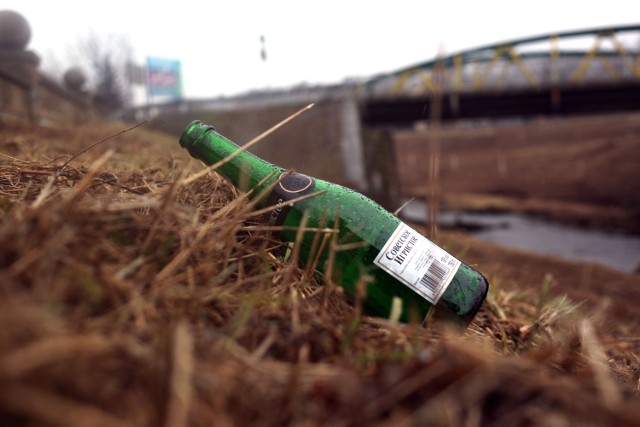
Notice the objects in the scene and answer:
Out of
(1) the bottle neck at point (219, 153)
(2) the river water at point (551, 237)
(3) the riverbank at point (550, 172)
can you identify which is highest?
(1) the bottle neck at point (219, 153)

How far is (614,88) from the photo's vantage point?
614 inches

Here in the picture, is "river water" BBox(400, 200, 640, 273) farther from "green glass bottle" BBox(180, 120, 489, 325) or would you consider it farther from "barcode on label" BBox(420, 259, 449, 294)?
"barcode on label" BBox(420, 259, 449, 294)

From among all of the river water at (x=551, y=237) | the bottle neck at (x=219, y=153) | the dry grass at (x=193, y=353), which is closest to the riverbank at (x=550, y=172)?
the river water at (x=551, y=237)

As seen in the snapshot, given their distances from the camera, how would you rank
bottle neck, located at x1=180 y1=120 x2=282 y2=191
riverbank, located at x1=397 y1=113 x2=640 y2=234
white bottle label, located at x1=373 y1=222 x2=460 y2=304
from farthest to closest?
riverbank, located at x1=397 y1=113 x2=640 y2=234, bottle neck, located at x1=180 y1=120 x2=282 y2=191, white bottle label, located at x1=373 y1=222 x2=460 y2=304

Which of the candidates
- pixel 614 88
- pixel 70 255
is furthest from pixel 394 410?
pixel 614 88

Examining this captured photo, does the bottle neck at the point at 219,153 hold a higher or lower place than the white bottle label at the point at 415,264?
higher

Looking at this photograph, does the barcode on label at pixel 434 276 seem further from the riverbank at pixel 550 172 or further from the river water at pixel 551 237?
the riverbank at pixel 550 172

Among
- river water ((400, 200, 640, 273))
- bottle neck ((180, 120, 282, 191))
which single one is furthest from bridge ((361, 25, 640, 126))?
bottle neck ((180, 120, 282, 191))

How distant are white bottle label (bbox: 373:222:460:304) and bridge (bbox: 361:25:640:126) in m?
14.7

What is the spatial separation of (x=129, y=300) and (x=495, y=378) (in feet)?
2.18

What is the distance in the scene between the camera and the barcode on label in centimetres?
155

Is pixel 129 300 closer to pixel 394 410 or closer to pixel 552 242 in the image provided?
pixel 394 410

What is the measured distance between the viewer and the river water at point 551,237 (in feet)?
42.8

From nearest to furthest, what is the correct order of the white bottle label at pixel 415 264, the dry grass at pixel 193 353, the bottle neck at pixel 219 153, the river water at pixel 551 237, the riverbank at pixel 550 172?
the dry grass at pixel 193 353 → the white bottle label at pixel 415 264 → the bottle neck at pixel 219 153 → the river water at pixel 551 237 → the riverbank at pixel 550 172
